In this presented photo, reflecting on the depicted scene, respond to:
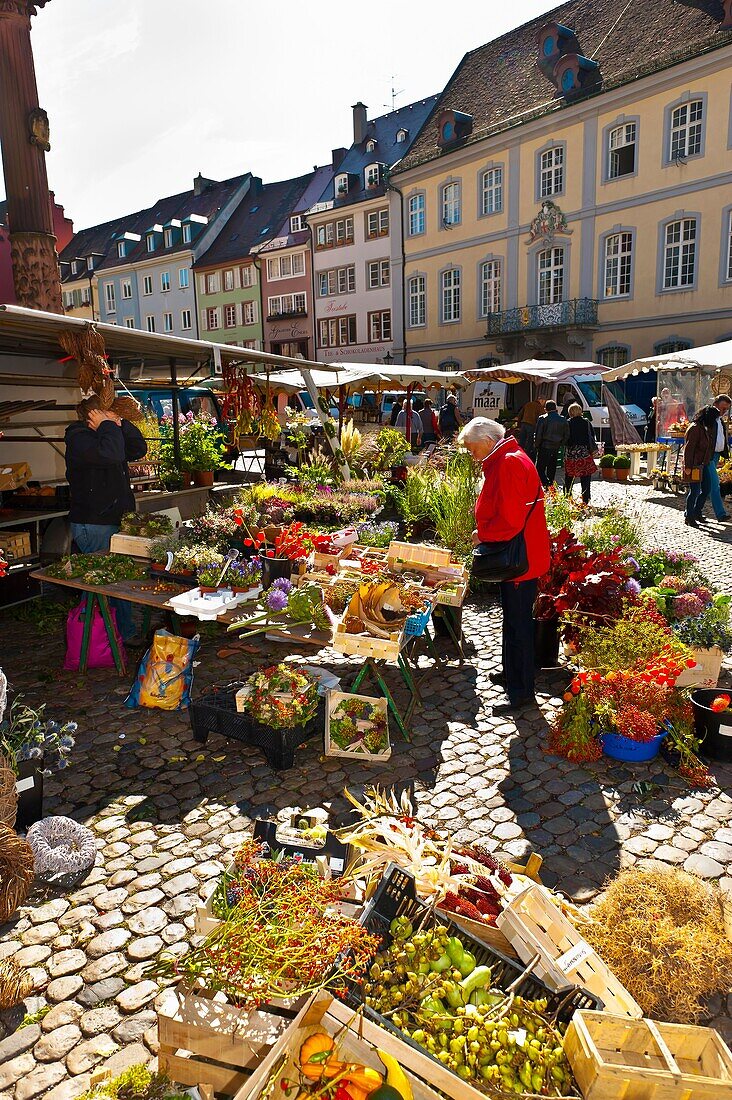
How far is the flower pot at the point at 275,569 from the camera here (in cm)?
573

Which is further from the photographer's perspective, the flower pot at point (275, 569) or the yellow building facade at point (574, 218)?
the yellow building facade at point (574, 218)

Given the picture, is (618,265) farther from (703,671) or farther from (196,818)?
(196,818)

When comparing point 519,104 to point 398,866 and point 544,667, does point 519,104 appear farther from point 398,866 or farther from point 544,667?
point 398,866

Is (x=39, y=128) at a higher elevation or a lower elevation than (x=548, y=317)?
lower

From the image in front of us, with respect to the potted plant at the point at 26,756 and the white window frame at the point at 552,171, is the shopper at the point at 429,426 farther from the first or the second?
the potted plant at the point at 26,756

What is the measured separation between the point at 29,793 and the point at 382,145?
38.4 meters

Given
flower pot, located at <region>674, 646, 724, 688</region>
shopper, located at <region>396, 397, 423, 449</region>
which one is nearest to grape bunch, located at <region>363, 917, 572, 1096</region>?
flower pot, located at <region>674, 646, 724, 688</region>

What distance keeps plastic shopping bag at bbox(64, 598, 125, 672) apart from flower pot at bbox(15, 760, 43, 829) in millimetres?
2360

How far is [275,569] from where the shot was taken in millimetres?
5754

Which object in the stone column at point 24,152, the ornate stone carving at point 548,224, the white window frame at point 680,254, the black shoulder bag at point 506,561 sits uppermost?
the ornate stone carving at point 548,224

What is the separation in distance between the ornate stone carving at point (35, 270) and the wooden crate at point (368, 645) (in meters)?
4.87

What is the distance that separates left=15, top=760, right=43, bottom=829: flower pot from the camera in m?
3.77

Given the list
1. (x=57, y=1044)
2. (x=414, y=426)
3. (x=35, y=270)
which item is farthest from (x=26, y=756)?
(x=414, y=426)

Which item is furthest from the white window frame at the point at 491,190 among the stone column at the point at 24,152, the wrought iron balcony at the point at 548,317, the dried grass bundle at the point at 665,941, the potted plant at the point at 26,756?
the dried grass bundle at the point at 665,941
